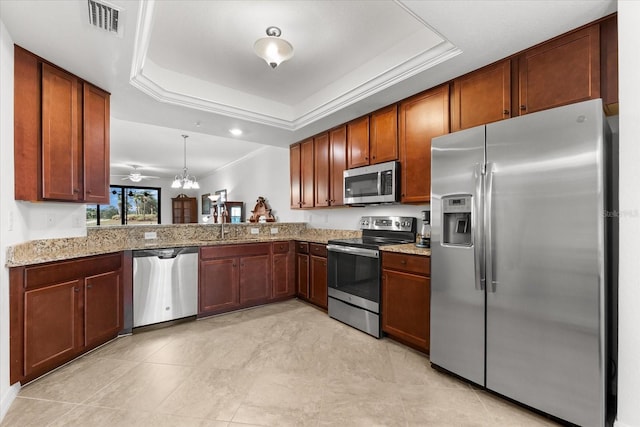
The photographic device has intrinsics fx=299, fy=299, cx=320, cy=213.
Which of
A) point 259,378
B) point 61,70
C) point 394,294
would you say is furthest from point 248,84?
point 259,378

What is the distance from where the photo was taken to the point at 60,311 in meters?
2.30

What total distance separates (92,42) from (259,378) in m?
2.66

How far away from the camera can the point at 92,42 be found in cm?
207

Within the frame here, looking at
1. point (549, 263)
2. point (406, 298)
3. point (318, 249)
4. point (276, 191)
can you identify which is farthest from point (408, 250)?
point (276, 191)

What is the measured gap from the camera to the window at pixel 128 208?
980cm

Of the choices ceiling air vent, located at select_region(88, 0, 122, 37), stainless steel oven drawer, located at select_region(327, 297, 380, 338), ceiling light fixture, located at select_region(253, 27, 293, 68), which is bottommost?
stainless steel oven drawer, located at select_region(327, 297, 380, 338)

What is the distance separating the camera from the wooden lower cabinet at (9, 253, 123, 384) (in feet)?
6.65

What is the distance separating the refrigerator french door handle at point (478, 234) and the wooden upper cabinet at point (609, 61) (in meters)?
0.81

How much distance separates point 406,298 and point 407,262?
12.5 inches

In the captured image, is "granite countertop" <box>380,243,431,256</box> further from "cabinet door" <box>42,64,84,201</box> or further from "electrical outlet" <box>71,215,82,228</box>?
"electrical outlet" <box>71,215,82,228</box>

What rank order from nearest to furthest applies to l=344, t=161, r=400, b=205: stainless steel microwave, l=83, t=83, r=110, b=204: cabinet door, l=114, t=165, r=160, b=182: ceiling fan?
l=83, t=83, r=110, b=204: cabinet door
l=344, t=161, r=400, b=205: stainless steel microwave
l=114, t=165, r=160, b=182: ceiling fan

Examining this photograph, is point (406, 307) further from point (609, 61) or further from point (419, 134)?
point (609, 61)

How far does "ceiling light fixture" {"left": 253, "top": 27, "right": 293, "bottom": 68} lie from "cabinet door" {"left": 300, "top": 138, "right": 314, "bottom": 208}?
202 centimetres

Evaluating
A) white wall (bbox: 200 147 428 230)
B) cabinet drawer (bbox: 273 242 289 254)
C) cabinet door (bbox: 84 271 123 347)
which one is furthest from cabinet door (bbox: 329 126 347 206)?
cabinet door (bbox: 84 271 123 347)
